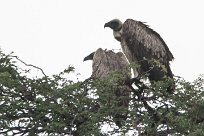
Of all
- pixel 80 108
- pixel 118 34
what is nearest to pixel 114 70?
pixel 80 108

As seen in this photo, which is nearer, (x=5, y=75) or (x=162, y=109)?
(x=5, y=75)

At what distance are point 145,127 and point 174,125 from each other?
331 millimetres

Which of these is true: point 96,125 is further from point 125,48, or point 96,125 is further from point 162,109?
point 125,48

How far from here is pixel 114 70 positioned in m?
8.30

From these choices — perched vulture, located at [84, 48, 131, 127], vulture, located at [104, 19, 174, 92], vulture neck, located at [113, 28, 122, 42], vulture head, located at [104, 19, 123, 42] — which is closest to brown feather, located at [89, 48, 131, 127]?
perched vulture, located at [84, 48, 131, 127]

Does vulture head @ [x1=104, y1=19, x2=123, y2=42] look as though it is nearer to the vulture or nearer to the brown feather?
the vulture

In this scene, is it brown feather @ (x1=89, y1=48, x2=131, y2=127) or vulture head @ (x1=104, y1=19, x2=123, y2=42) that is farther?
vulture head @ (x1=104, y1=19, x2=123, y2=42)

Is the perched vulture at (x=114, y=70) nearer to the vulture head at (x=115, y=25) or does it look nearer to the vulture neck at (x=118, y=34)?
the vulture neck at (x=118, y=34)

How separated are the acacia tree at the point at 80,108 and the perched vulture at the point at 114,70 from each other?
0.09m

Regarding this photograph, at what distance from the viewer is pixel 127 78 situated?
26.7ft

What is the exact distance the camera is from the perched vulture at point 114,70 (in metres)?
7.59

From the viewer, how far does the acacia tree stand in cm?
711

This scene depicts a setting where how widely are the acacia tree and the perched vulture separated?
0.09 meters

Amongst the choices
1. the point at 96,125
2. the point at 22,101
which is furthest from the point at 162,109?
the point at 22,101
